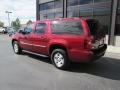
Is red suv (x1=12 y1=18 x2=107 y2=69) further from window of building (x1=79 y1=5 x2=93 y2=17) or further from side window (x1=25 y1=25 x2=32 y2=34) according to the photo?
window of building (x1=79 y1=5 x2=93 y2=17)

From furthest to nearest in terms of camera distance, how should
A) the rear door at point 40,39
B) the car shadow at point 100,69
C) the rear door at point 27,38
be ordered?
the rear door at point 27,38, the rear door at point 40,39, the car shadow at point 100,69

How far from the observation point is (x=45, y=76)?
5.32 metres

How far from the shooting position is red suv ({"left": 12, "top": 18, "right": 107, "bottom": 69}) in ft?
17.5

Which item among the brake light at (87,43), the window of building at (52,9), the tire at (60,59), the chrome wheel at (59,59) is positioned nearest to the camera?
the brake light at (87,43)

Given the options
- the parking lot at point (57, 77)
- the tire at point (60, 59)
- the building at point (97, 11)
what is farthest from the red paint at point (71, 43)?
the building at point (97, 11)

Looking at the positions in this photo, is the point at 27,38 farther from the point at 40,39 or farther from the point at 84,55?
the point at 84,55

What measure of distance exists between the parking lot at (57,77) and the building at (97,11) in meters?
7.38

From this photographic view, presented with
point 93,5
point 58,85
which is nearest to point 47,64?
point 58,85

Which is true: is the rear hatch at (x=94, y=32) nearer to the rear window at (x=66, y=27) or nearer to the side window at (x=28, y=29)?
the rear window at (x=66, y=27)

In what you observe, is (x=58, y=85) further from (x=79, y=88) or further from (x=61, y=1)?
(x=61, y=1)

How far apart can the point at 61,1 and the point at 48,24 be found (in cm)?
1321

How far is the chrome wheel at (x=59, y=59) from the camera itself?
239 inches

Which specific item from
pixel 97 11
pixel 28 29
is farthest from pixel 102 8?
pixel 28 29

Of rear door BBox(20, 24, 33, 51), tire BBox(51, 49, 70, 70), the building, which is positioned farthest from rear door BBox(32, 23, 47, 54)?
the building
